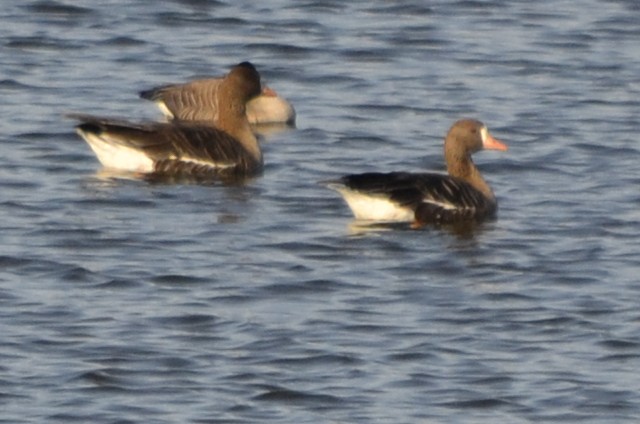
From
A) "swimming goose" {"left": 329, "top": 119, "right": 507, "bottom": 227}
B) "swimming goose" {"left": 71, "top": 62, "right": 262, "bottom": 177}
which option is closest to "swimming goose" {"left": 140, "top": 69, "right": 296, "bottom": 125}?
"swimming goose" {"left": 71, "top": 62, "right": 262, "bottom": 177}

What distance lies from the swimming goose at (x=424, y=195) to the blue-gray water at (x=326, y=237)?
6.1 inches

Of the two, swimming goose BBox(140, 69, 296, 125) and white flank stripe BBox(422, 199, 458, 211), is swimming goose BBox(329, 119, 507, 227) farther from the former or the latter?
swimming goose BBox(140, 69, 296, 125)

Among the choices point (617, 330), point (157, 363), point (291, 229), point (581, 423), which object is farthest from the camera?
point (291, 229)

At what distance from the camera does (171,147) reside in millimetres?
17031

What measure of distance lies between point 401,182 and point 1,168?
3.30 m

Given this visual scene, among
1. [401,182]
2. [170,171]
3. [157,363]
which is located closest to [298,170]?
[170,171]

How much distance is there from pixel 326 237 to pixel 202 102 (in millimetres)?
4488

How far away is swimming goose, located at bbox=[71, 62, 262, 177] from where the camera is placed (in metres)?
16.8

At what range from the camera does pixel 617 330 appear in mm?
12547

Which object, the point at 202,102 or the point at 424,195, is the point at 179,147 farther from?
the point at 424,195

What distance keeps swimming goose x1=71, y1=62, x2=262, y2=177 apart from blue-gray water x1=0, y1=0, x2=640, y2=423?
0.24 m

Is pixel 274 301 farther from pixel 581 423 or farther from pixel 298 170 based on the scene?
pixel 298 170

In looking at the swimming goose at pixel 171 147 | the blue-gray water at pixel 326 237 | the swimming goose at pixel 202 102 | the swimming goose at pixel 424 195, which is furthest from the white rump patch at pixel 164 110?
the swimming goose at pixel 424 195

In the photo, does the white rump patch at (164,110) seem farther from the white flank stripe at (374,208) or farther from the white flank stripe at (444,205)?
the white flank stripe at (444,205)
